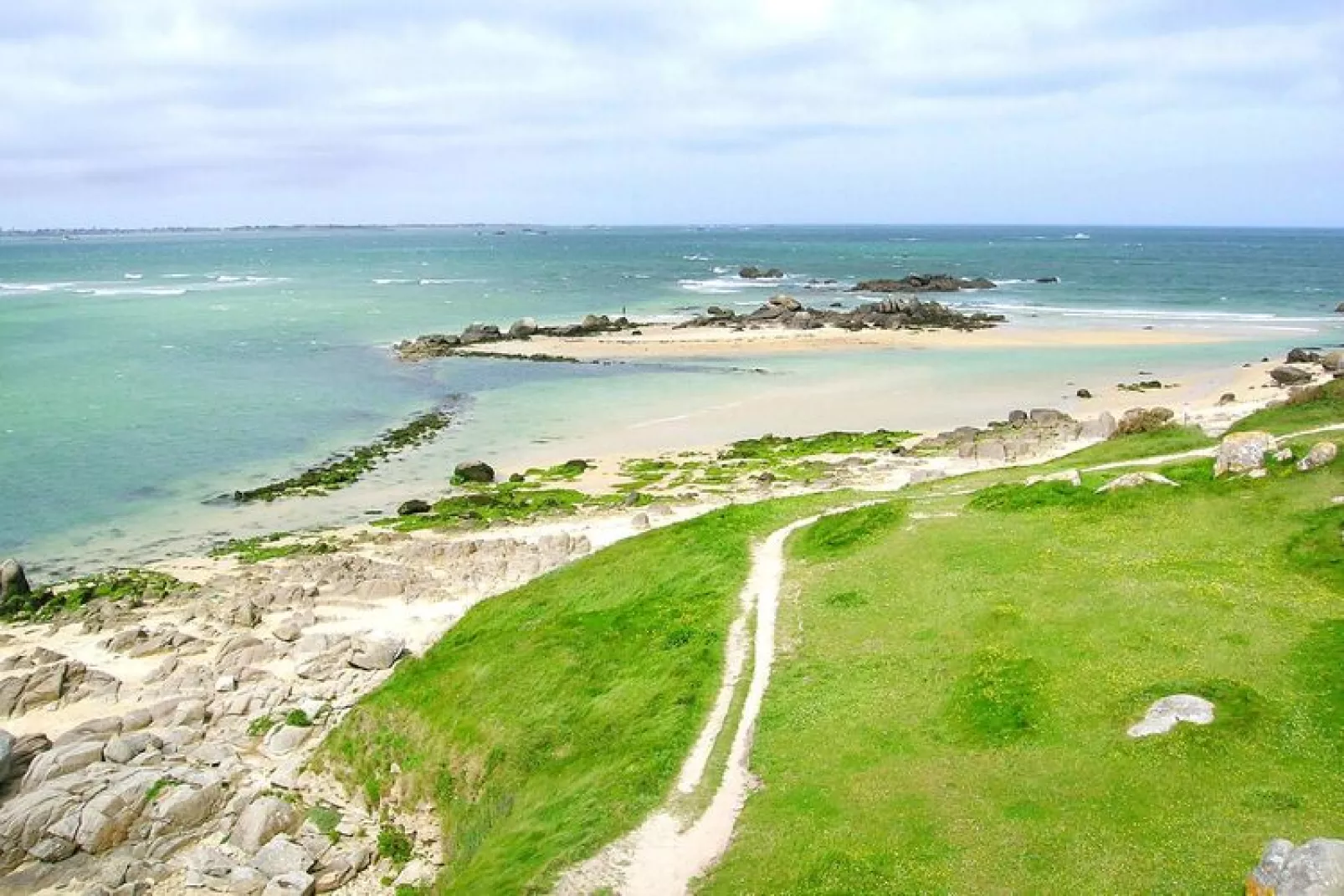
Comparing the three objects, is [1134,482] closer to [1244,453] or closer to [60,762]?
[1244,453]

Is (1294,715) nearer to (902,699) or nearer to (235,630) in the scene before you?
(902,699)

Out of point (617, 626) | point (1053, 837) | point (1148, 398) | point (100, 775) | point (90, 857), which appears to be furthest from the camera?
point (1148, 398)

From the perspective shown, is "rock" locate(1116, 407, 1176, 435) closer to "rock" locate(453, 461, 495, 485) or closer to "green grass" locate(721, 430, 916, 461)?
"green grass" locate(721, 430, 916, 461)

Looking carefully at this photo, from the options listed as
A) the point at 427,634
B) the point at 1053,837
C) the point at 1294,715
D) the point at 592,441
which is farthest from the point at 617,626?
the point at 592,441

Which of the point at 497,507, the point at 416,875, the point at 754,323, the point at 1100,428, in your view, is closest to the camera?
the point at 416,875

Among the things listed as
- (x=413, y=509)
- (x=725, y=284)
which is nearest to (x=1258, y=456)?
(x=413, y=509)

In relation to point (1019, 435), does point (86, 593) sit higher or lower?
lower
